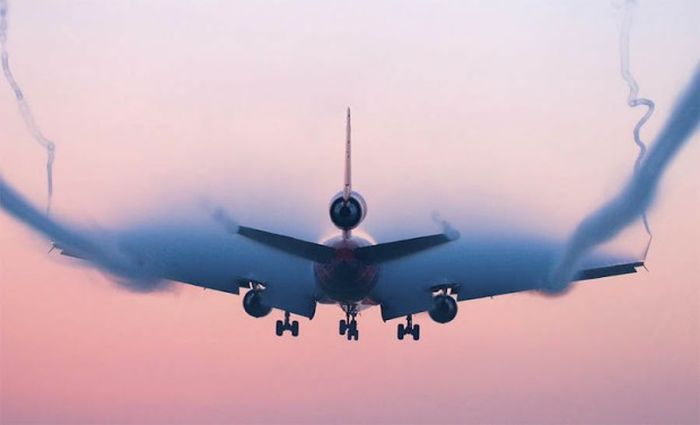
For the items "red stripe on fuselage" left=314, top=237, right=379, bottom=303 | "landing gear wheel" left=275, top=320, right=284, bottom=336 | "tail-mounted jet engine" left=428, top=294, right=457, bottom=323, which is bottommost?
"red stripe on fuselage" left=314, top=237, right=379, bottom=303

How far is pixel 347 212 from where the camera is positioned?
7094cm

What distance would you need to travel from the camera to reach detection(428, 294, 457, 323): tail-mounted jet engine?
78.1m

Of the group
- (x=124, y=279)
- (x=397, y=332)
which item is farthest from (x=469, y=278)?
(x=124, y=279)

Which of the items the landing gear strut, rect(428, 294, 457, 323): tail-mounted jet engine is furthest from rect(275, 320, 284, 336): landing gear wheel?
rect(428, 294, 457, 323): tail-mounted jet engine

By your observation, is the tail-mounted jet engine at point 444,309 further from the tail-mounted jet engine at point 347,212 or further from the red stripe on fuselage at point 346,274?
the tail-mounted jet engine at point 347,212

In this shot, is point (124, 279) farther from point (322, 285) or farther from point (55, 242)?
point (322, 285)

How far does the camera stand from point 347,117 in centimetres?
7981

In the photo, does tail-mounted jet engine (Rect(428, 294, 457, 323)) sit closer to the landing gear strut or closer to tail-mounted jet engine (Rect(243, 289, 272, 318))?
the landing gear strut

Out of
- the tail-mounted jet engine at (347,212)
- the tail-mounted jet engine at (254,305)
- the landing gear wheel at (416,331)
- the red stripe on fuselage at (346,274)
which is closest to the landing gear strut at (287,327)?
the tail-mounted jet engine at (254,305)

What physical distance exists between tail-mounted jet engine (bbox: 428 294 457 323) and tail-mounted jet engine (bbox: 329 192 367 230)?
28.0 feet

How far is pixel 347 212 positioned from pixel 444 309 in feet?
30.4

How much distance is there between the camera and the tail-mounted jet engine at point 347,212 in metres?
70.9

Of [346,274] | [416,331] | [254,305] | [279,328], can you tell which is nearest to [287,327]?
[279,328]

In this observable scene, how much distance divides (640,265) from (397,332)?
1153 centimetres
